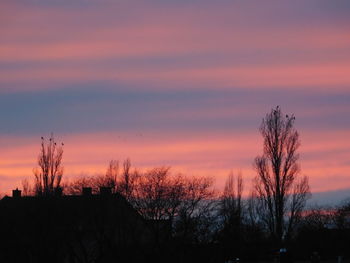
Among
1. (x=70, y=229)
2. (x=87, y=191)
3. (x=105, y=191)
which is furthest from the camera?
(x=87, y=191)

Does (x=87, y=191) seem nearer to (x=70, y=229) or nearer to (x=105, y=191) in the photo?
(x=105, y=191)

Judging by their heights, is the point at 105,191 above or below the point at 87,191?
below

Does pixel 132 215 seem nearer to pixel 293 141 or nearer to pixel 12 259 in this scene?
pixel 12 259

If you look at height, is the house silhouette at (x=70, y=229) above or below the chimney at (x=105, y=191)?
below

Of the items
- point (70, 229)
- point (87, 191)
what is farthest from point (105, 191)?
point (70, 229)

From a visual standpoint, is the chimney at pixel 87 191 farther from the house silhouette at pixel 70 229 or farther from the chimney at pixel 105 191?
the chimney at pixel 105 191

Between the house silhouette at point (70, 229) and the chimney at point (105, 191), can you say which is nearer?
the house silhouette at point (70, 229)

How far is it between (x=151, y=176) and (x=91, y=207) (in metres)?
11.5

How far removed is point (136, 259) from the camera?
2496 inches

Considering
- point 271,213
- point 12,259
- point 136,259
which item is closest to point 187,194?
point 271,213

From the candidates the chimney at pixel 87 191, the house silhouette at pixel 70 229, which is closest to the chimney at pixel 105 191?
the house silhouette at pixel 70 229

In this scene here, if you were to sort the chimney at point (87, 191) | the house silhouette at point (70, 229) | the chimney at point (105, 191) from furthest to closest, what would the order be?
the chimney at point (87, 191), the chimney at point (105, 191), the house silhouette at point (70, 229)

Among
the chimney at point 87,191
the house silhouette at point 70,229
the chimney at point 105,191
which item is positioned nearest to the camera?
the house silhouette at point 70,229

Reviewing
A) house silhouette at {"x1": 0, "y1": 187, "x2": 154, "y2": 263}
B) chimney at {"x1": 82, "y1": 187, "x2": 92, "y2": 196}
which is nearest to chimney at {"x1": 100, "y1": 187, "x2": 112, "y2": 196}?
house silhouette at {"x1": 0, "y1": 187, "x2": 154, "y2": 263}
